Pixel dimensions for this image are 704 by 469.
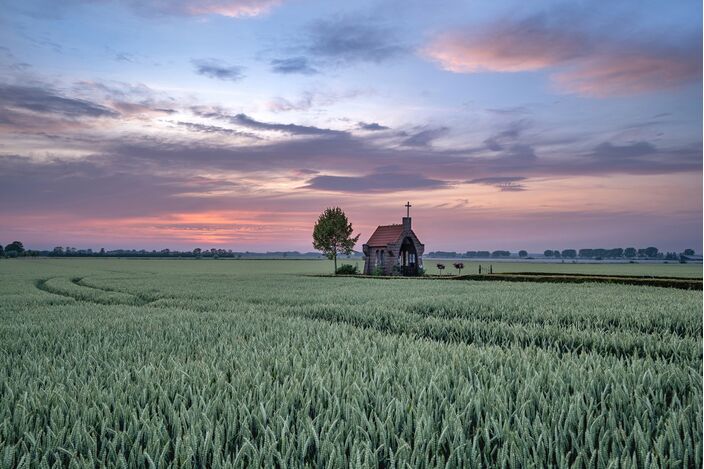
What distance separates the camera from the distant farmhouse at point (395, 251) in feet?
172

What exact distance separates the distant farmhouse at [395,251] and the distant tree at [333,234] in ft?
34.5

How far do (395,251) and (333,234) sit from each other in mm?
14900

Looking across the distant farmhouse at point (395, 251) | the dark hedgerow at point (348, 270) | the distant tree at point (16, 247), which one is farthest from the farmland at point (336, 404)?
the distant tree at point (16, 247)

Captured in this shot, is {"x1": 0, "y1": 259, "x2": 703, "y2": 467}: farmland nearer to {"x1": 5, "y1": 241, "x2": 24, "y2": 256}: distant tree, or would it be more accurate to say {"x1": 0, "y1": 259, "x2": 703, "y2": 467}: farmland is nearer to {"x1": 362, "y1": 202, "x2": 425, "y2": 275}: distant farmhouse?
{"x1": 362, "y1": 202, "x2": 425, "y2": 275}: distant farmhouse

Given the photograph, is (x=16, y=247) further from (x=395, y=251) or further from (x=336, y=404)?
(x=336, y=404)

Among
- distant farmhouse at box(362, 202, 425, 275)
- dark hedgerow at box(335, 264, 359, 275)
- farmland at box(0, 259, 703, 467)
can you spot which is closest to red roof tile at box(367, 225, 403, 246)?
distant farmhouse at box(362, 202, 425, 275)

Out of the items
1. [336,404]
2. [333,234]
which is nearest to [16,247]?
[333,234]

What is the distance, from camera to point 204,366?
5508 millimetres

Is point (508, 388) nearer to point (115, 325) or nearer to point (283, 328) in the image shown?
point (283, 328)

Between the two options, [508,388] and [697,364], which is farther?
[697,364]

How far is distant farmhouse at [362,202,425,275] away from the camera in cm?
5228

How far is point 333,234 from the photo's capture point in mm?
64750

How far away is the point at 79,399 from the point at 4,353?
4.16 metres

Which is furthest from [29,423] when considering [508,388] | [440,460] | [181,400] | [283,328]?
[283,328]
